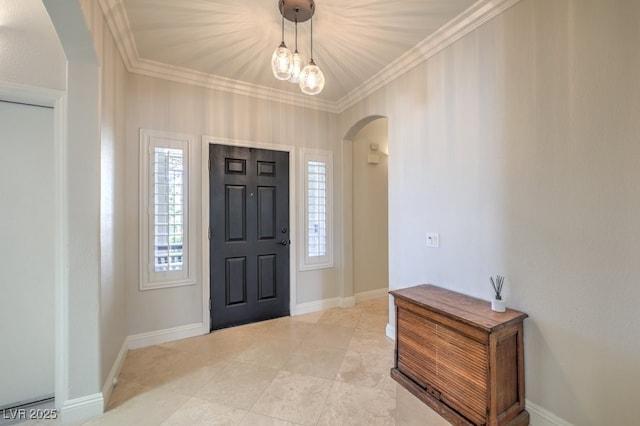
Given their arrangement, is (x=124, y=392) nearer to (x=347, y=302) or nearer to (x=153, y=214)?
(x=153, y=214)

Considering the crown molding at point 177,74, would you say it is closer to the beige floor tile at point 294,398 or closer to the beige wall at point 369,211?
the beige wall at point 369,211

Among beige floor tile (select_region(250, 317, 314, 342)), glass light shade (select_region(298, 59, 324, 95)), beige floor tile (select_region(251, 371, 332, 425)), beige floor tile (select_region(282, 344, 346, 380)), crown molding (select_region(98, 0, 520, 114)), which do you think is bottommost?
beige floor tile (select_region(250, 317, 314, 342))

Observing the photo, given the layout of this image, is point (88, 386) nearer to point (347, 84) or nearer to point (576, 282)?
point (576, 282)

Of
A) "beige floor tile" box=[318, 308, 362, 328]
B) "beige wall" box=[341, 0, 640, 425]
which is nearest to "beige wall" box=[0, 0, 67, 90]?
"beige wall" box=[341, 0, 640, 425]

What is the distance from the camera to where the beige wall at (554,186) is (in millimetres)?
1333

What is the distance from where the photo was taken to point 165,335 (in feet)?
8.95

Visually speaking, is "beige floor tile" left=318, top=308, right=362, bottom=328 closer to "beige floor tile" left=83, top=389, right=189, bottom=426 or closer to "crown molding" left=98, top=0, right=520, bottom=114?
"beige floor tile" left=83, top=389, right=189, bottom=426

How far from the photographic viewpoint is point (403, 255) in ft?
8.80

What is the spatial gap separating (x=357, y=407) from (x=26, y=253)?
8.23 feet

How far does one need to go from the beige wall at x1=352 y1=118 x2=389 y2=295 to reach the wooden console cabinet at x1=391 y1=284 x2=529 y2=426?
6.11 ft

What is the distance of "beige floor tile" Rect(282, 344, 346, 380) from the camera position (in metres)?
2.20

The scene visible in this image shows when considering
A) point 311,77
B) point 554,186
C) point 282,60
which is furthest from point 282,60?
point 554,186

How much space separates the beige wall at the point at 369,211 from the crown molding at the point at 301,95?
725 millimetres

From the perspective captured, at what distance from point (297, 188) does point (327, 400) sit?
7.46 feet
